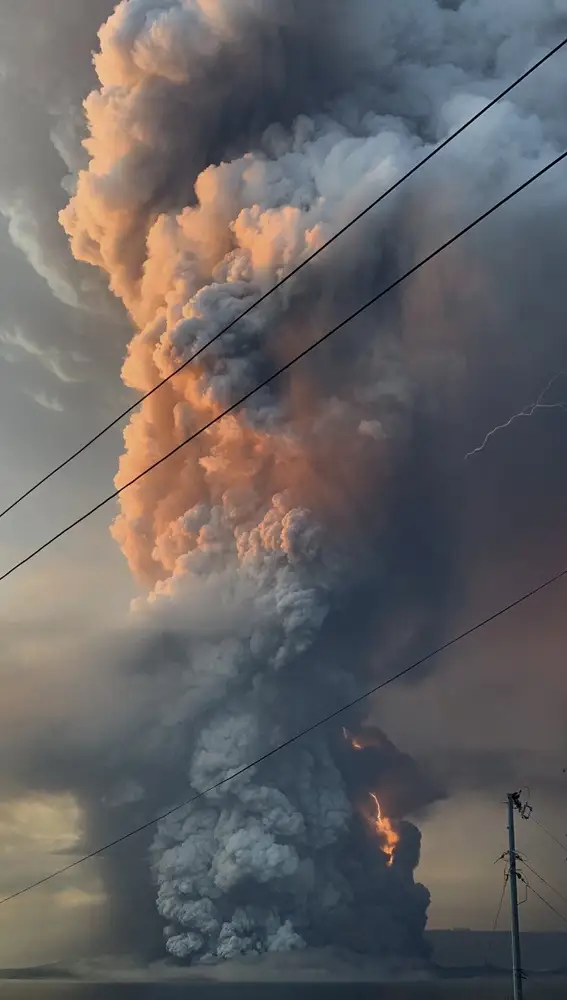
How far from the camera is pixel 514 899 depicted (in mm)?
31938

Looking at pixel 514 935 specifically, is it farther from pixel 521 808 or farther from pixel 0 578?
pixel 0 578

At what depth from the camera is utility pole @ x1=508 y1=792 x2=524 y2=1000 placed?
3021 centimetres

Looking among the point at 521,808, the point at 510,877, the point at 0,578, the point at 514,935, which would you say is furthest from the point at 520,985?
the point at 0,578

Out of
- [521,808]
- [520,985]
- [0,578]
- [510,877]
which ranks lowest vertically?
[520,985]

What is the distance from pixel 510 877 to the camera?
3294 cm

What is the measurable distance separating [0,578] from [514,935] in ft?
72.8

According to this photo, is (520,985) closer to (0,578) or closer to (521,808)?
(521,808)

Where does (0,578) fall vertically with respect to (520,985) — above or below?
above

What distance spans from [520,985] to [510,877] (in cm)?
391

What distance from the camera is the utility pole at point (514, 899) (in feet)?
99.1

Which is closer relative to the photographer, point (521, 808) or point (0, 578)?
point (0, 578)

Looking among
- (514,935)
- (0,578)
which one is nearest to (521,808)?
(514,935)

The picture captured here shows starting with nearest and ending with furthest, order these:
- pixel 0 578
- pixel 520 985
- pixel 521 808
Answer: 1. pixel 0 578
2. pixel 520 985
3. pixel 521 808

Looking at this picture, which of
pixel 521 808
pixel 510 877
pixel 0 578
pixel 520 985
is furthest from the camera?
pixel 521 808
